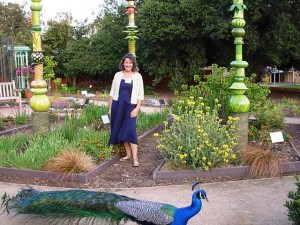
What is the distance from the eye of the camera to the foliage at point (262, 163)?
6.43 metres

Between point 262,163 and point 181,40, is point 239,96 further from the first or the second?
point 181,40

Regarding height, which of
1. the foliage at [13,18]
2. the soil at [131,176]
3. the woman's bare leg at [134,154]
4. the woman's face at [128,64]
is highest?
the foliage at [13,18]

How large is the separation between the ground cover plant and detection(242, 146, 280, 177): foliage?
94.4 inches

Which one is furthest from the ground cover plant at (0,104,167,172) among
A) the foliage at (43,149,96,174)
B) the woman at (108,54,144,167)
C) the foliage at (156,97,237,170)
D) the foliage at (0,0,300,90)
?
the foliage at (0,0,300,90)

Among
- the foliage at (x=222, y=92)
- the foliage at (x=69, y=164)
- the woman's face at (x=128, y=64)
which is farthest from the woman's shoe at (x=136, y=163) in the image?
the foliage at (x=222, y=92)

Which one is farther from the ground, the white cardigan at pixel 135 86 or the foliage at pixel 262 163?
the white cardigan at pixel 135 86

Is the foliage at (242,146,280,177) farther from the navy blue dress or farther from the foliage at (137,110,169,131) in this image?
the foliage at (137,110,169,131)

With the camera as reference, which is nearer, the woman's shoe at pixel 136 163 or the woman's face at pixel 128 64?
the woman's face at pixel 128 64

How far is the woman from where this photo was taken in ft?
23.0

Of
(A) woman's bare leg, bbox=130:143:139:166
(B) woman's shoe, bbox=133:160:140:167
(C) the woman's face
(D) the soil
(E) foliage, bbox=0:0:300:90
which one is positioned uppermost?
(E) foliage, bbox=0:0:300:90

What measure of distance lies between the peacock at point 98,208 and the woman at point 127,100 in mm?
2865

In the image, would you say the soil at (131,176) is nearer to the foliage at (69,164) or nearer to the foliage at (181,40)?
the foliage at (69,164)

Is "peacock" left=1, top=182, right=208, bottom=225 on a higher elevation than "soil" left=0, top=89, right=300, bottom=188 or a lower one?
higher

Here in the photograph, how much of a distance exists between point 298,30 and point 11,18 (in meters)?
34.7
